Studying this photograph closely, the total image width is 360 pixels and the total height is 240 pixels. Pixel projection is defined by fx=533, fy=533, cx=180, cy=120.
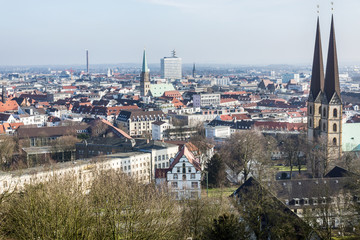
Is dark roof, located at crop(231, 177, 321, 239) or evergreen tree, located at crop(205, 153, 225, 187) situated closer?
dark roof, located at crop(231, 177, 321, 239)

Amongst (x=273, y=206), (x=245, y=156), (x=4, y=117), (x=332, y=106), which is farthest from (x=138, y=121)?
(x=273, y=206)

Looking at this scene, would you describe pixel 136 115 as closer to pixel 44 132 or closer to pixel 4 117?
pixel 44 132

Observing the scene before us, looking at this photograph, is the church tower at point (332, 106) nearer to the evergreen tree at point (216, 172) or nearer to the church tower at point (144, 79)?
the evergreen tree at point (216, 172)

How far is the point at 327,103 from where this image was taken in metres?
60.4

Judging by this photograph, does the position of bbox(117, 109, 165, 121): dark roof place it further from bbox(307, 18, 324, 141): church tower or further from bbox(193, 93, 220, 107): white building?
bbox(307, 18, 324, 141): church tower

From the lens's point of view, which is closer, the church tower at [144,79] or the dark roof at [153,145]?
the dark roof at [153,145]

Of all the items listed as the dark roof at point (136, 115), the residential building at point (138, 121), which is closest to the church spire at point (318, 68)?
the residential building at point (138, 121)

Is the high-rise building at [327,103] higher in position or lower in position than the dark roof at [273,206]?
higher

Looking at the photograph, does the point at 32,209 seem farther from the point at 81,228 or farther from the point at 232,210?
the point at 232,210

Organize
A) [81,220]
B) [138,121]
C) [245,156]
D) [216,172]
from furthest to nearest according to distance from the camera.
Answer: [138,121] → [245,156] → [216,172] → [81,220]

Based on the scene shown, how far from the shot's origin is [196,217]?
32.6m

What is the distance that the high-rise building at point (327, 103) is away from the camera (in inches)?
2341

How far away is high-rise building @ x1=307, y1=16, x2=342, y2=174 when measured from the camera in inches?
2341

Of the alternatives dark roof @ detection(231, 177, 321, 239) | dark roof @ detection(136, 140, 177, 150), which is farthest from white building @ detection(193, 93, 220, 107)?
dark roof @ detection(231, 177, 321, 239)
